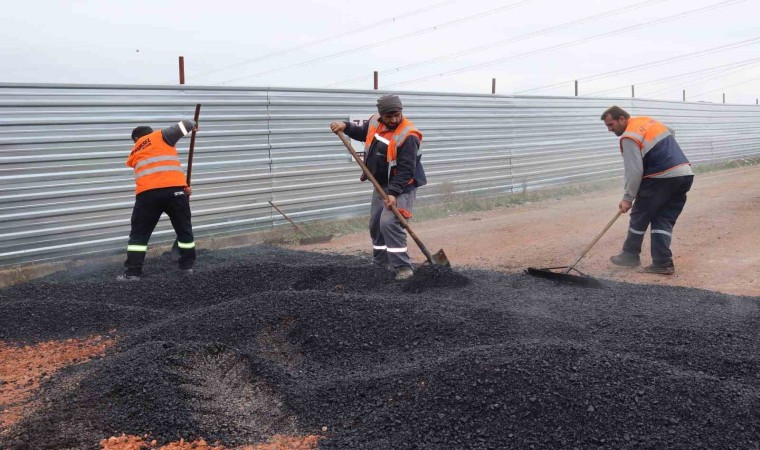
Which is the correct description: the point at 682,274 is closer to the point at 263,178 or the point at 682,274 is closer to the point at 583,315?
the point at 583,315

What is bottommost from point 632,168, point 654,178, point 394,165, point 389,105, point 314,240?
point 314,240

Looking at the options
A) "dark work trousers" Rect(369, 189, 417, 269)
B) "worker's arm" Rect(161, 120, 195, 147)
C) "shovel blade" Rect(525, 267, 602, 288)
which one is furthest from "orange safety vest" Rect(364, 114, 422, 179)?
"worker's arm" Rect(161, 120, 195, 147)

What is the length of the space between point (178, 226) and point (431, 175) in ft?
19.0

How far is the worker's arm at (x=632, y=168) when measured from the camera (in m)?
7.23

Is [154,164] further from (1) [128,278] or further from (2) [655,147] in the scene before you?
(2) [655,147]

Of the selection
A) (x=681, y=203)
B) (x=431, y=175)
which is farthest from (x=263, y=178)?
(x=681, y=203)

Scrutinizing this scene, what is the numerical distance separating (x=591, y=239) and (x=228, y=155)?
4.84 m

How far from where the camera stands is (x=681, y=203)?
291 inches

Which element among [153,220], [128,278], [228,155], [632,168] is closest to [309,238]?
[228,155]

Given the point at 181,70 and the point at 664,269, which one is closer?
the point at 664,269

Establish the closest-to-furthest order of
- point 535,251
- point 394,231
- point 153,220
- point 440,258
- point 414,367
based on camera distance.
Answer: point 414,367 → point 394,231 → point 440,258 → point 153,220 → point 535,251

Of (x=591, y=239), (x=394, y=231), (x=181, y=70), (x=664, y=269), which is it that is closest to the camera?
(x=394, y=231)

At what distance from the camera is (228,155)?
32.0ft

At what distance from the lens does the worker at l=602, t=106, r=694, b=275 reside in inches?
283
